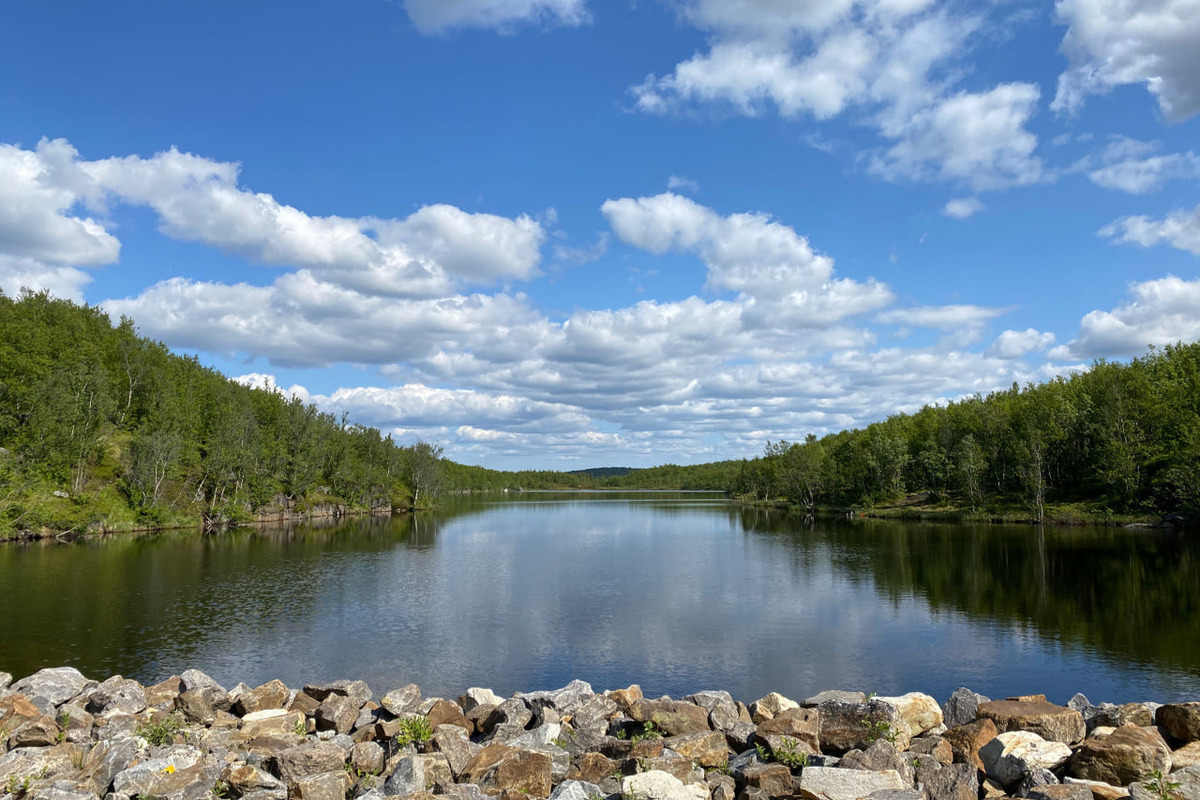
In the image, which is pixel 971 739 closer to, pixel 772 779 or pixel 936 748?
pixel 936 748

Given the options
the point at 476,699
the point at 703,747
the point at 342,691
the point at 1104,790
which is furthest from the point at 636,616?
the point at 1104,790

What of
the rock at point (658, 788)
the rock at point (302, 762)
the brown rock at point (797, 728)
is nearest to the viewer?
the rock at point (658, 788)

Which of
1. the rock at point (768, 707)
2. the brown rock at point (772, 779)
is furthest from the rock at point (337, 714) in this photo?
the brown rock at point (772, 779)

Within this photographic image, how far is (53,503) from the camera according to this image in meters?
76.0

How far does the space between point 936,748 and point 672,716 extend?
5.84 m

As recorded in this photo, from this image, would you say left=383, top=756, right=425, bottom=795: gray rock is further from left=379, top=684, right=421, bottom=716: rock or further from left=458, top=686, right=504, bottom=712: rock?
left=458, top=686, right=504, bottom=712: rock

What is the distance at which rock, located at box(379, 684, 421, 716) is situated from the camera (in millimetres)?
18422

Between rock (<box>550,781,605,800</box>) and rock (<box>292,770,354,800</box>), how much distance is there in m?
3.97

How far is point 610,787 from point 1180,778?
9.76 meters

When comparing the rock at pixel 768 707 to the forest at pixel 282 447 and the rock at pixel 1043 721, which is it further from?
the forest at pixel 282 447

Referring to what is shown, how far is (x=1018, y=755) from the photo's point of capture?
1266cm

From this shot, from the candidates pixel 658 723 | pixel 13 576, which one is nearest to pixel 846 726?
pixel 658 723

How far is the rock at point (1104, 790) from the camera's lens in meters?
11.0

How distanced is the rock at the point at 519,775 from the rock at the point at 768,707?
6.68 metres
